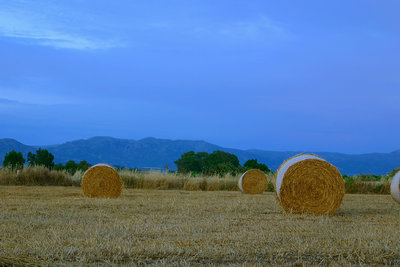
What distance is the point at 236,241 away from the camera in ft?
14.9

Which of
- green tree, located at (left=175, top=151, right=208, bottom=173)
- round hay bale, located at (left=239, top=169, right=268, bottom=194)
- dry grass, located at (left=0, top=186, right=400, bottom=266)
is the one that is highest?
green tree, located at (left=175, top=151, right=208, bottom=173)

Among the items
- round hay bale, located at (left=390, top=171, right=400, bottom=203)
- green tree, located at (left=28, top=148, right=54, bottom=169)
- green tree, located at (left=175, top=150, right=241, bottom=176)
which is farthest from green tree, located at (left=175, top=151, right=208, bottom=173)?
round hay bale, located at (left=390, top=171, right=400, bottom=203)

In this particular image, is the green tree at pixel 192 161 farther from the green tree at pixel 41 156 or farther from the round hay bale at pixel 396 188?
the round hay bale at pixel 396 188

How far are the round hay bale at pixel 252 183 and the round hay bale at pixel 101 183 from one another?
4.87m

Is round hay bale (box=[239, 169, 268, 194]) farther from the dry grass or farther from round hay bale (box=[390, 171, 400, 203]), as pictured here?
the dry grass

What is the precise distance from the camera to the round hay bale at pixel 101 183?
34.7 feet

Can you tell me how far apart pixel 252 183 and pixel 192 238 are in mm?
9853

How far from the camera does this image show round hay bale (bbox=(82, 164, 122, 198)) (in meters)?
10.6

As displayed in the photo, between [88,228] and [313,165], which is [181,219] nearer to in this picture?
[88,228]

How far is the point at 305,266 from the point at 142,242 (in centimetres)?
164

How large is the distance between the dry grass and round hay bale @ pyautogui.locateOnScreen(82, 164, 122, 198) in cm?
326

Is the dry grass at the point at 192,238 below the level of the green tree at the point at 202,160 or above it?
below

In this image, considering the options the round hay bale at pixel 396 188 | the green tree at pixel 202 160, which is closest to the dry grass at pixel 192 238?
the round hay bale at pixel 396 188

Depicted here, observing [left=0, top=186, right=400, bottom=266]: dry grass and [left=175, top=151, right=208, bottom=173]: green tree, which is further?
[left=175, top=151, right=208, bottom=173]: green tree
